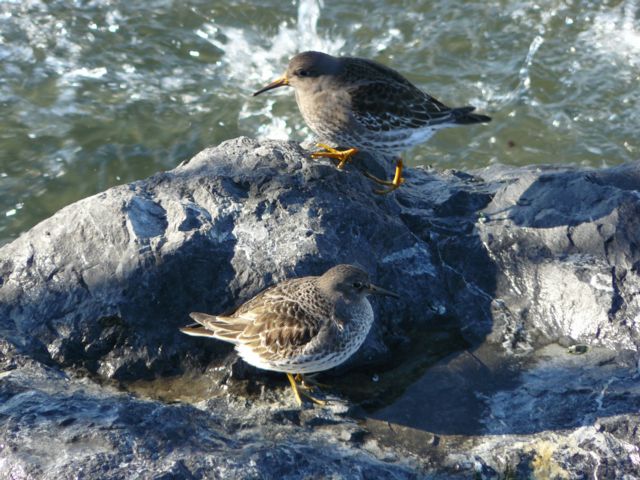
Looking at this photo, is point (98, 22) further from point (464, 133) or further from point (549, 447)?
point (549, 447)

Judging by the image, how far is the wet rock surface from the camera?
4621 millimetres

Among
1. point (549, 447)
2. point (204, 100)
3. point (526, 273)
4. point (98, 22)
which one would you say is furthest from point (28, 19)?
point (549, 447)

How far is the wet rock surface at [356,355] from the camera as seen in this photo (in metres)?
4.62

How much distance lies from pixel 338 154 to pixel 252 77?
186 inches

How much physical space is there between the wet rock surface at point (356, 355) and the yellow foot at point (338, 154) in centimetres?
22

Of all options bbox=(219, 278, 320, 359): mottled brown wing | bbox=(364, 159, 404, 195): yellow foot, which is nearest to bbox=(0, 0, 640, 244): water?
bbox=(364, 159, 404, 195): yellow foot

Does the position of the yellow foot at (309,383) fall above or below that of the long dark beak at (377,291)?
below

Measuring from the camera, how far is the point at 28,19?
11.4 m

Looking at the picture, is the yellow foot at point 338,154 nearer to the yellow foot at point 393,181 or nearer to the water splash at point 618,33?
the yellow foot at point 393,181

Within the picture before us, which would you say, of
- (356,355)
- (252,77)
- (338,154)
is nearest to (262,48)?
(252,77)

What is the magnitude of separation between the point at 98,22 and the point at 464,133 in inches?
196

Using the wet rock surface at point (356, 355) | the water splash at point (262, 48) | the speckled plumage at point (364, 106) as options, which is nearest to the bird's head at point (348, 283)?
the wet rock surface at point (356, 355)

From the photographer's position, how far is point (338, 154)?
6.62m

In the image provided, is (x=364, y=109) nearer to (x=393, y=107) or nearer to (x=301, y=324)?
(x=393, y=107)
